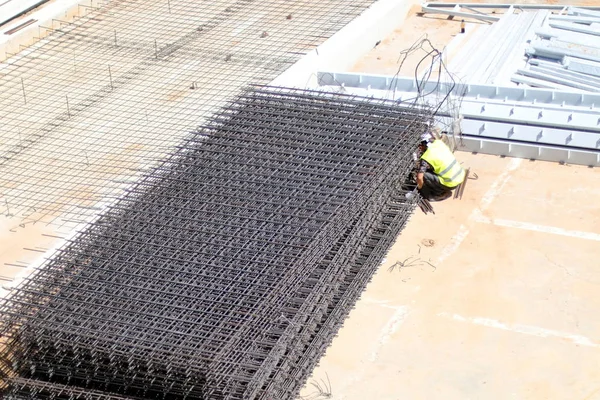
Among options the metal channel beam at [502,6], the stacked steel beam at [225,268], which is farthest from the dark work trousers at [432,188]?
the metal channel beam at [502,6]

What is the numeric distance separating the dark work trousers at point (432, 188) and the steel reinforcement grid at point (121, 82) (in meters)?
3.71

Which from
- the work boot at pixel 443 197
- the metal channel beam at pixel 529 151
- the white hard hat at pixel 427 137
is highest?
the white hard hat at pixel 427 137

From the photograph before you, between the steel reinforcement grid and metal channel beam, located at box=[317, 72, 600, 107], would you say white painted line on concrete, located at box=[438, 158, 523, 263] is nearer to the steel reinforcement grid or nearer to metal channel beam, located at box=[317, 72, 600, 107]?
metal channel beam, located at box=[317, 72, 600, 107]

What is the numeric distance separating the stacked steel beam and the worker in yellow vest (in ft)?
0.68

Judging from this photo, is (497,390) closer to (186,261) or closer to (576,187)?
(186,261)

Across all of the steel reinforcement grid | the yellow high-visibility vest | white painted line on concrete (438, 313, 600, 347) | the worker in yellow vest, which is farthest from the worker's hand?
the steel reinforcement grid

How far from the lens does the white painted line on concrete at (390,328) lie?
32.8 ft

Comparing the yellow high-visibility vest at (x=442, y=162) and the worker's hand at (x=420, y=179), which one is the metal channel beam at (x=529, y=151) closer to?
the yellow high-visibility vest at (x=442, y=162)

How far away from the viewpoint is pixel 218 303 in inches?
362

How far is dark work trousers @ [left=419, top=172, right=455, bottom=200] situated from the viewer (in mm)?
12336

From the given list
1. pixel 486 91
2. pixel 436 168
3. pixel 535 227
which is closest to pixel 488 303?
pixel 535 227

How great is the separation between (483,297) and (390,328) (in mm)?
1165

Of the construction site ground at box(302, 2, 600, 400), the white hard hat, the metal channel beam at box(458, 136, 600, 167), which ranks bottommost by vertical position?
the construction site ground at box(302, 2, 600, 400)

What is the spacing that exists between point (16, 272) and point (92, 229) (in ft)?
4.64
